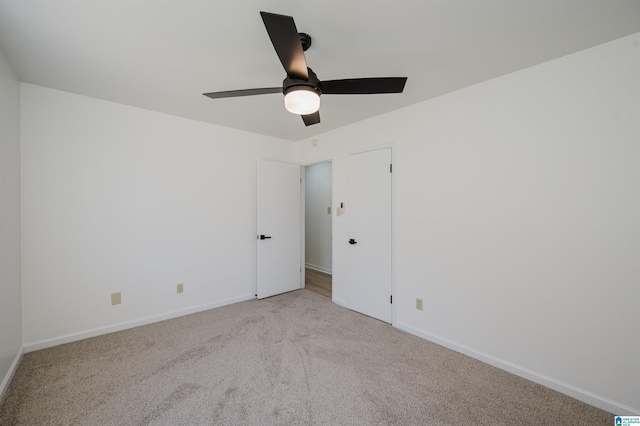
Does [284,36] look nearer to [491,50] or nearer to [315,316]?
[491,50]

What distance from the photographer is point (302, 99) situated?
5.16 ft

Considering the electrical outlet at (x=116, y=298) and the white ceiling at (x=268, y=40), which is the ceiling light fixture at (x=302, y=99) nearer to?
the white ceiling at (x=268, y=40)

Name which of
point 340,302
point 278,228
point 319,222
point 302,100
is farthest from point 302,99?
point 319,222

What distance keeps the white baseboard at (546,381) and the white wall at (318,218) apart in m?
3.04

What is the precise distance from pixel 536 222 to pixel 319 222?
13.2 feet

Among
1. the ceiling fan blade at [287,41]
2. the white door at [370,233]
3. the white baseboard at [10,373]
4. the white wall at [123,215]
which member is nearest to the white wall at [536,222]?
the white door at [370,233]

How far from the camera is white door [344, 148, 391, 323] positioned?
304cm

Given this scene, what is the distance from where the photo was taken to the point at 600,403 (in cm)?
174

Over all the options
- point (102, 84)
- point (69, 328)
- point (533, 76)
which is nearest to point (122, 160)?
point (102, 84)

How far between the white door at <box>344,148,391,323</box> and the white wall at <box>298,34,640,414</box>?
0.73ft

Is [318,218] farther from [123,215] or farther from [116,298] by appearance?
[116,298]

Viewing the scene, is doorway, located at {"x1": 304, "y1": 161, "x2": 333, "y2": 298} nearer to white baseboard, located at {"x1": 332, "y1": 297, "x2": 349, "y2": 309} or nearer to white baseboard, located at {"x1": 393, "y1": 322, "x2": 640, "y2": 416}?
white baseboard, located at {"x1": 332, "y1": 297, "x2": 349, "y2": 309}

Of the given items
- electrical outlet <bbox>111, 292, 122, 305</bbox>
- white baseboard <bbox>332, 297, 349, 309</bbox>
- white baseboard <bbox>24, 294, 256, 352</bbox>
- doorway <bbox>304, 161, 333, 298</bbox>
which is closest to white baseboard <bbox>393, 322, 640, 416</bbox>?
white baseboard <bbox>332, 297, 349, 309</bbox>

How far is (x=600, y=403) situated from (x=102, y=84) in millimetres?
4643
